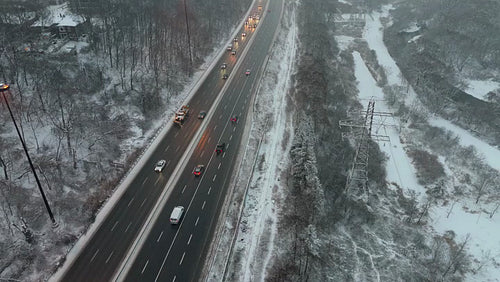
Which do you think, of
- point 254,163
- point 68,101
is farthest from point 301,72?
point 68,101

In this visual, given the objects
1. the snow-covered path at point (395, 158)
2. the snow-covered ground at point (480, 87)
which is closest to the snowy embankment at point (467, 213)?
the snow-covered path at point (395, 158)

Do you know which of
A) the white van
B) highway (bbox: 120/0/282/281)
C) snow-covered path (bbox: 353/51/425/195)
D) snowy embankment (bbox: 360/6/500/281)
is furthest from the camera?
snow-covered path (bbox: 353/51/425/195)

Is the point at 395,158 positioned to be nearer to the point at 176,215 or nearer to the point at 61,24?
the point at 176,215

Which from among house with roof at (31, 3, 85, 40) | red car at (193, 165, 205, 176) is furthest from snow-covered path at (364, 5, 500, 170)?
house with roof at (31, 3, 85, 40)

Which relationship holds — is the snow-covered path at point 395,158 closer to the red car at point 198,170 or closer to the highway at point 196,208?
the highway at point 196,208

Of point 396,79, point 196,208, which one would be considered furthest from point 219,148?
point 396,79

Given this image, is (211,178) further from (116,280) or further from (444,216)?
(444,216)

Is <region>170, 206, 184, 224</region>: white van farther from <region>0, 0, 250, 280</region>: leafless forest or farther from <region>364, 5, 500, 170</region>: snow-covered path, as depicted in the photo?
<region>364, 5, 500, 170</region>: snow-covered path
